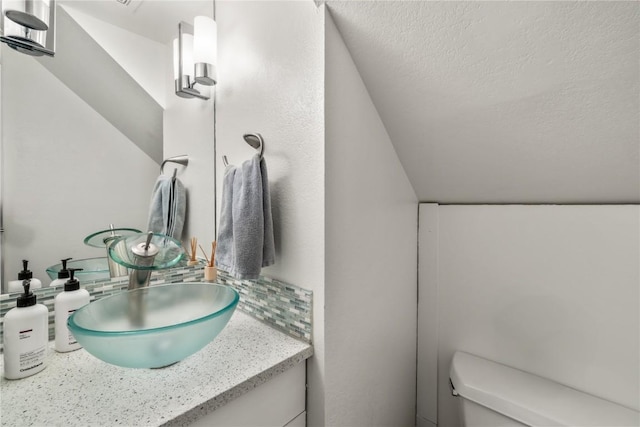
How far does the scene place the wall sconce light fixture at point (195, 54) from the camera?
3.71 feet

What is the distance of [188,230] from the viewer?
1.26 metres

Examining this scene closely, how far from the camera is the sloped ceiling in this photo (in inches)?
26.5

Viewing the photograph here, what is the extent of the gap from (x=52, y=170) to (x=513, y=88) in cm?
136

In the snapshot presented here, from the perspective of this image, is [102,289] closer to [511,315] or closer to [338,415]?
[338,415]

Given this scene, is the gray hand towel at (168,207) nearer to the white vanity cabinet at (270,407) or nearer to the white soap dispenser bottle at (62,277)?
the white soap dispenser bottle at (62,277)

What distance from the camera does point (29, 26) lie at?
0.82 metres

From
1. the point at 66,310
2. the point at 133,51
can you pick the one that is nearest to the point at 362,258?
the point at 66,310

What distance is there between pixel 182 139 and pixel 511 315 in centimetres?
147

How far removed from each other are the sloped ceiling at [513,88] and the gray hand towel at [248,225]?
494 mm

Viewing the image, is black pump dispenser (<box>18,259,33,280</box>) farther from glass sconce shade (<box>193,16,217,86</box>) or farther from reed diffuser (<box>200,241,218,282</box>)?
glass sconce shade (<box>193,16,217,86</box>)

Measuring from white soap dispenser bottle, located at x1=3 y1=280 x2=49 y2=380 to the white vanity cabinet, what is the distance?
0.45 metres

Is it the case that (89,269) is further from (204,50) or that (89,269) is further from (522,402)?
(522,402)

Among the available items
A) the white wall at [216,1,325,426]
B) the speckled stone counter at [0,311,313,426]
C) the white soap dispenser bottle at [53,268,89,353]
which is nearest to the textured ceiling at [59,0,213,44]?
the white wall at [216,1,325,426]

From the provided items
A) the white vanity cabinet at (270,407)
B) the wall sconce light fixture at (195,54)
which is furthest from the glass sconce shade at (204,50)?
the white vanity cabinet at (270,407)
